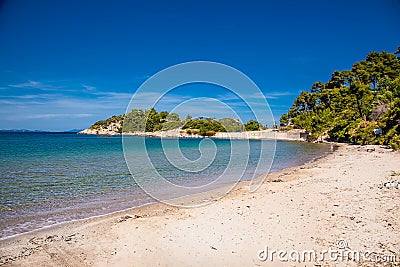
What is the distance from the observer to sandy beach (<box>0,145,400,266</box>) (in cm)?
506

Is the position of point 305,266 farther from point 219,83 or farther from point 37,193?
point 37,193

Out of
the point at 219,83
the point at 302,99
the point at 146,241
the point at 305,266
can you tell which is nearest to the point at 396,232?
the point at 305,266

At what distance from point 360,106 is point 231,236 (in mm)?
45482

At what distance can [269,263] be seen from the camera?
4781mm

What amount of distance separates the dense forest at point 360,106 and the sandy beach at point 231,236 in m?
20.4

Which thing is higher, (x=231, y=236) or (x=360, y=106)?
(x=360, y=106)

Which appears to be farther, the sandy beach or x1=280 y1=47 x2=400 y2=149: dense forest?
x1=280 y1=47 x2=400 y2=149: dense forest

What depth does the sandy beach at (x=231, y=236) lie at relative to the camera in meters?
5.06

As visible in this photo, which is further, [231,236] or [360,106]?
[360,106]

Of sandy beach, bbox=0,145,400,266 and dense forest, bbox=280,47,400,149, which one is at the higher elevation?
dense forest, bbox=280,47,400,149

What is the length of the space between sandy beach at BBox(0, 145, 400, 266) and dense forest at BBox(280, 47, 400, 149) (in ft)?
67.1

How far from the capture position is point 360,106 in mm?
42844

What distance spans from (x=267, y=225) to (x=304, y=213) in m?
1.42

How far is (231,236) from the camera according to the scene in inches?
236
